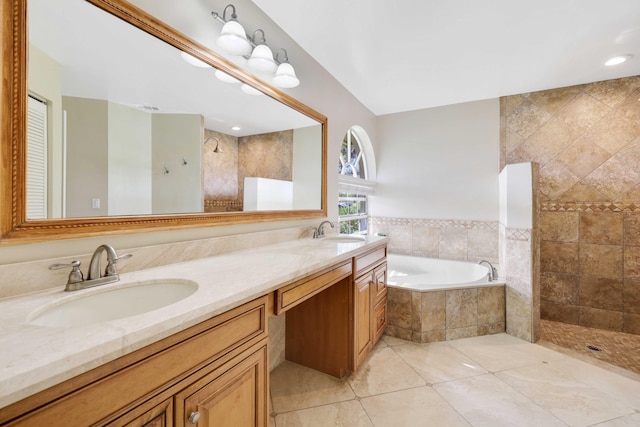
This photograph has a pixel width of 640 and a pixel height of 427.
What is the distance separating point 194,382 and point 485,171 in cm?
348

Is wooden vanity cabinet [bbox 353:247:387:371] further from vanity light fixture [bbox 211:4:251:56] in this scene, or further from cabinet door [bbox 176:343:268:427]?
vanity light fixture [bbox 211:4:251:56]

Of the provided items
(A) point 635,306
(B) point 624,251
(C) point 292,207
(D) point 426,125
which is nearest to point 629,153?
(B) point 624,251

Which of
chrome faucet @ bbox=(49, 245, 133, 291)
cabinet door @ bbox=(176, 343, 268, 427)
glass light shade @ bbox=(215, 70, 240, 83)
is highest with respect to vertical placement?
glass light shade @ bbox=(215, 70, 240, 83)

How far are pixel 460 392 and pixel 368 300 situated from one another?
0.78 m

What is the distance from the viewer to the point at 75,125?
3.04 feet

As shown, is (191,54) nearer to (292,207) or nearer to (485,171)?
(292,207)

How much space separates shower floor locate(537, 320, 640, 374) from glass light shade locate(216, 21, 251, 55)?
3.20 m

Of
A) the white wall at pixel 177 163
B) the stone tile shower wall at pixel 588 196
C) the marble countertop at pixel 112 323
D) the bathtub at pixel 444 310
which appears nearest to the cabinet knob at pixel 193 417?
the marble countertop at pixel 112 323

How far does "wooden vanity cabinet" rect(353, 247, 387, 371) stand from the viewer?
1.80 metres

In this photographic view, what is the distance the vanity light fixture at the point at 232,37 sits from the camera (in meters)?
1.36

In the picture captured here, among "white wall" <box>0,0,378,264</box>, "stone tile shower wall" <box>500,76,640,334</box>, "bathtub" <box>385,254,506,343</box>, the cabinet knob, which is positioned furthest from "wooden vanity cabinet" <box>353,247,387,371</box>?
"stone tile shower wall" <box>500,76,640,334</box>

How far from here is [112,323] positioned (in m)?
0.62

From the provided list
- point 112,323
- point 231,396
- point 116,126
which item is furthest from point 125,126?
point 231,396

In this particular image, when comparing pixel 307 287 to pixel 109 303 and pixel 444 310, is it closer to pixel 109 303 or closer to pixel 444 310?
pixel 109 303
